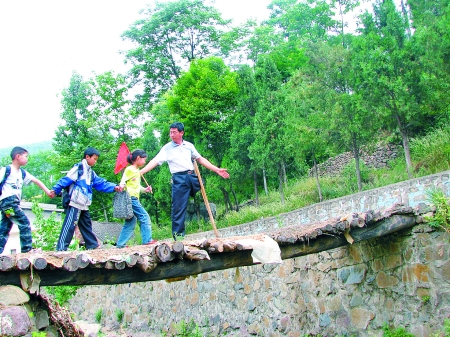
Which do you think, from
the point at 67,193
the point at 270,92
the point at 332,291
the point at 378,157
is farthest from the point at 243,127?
the point at 67,193

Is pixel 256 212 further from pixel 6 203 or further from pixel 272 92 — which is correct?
pixel 6 203

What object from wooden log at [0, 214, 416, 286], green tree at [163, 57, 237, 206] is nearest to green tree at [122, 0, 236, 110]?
green tree at [163, 57, 237, 206]

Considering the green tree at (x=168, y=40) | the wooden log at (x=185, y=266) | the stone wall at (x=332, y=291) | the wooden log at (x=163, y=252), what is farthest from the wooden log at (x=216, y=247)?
the green tree at (x=168, y=40)

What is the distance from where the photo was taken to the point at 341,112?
46.8ft

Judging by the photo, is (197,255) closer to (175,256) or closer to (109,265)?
(175,256)

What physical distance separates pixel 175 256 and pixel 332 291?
3.71m

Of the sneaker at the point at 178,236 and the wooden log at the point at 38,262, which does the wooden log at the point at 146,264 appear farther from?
the sneaker at the point at 178,236

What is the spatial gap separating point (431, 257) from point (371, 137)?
8067 mm

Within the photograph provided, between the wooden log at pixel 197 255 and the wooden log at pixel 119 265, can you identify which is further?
the wooden log at pixel 197 255

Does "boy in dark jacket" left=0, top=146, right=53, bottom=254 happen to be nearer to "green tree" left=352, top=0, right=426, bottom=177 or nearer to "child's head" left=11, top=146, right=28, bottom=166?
"child's head" left=11, top=146, right=28, bottom=166

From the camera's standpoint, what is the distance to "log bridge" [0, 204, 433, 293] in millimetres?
4762

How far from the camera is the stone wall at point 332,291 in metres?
6.82

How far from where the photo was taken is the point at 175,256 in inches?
206

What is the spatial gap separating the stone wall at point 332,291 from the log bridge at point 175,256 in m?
0.64
